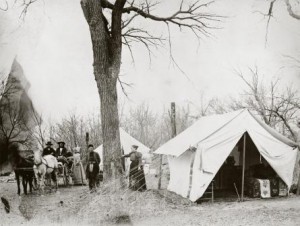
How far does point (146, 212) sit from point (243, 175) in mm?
3518

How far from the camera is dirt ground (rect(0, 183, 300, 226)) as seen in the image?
26.6 feet

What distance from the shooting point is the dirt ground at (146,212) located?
8.10 meters

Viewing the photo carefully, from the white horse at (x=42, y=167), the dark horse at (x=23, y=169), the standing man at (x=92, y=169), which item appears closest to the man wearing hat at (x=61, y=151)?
the white horse at (x=42, y=167)

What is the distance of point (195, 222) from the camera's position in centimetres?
820

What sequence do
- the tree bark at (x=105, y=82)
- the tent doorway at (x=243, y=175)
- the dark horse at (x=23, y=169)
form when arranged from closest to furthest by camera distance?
1. the tree bark at (x=105, y=82)
2. the tent doorway at (x=243, y=175)
3. the dark horse at (x=23, y=169)

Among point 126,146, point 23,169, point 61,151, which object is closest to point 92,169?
point 23,169

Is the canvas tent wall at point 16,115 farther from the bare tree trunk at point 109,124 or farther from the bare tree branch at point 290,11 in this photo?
the bare tree branch at point 290,11

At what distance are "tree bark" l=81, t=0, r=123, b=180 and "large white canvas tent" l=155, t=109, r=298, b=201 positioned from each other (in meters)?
1.84

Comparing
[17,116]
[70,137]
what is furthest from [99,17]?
[70,137]

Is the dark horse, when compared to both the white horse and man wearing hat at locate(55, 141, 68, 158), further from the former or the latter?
man wearing hat at locate(55, 141, 68, 158)

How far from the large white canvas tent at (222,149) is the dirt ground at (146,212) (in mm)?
738

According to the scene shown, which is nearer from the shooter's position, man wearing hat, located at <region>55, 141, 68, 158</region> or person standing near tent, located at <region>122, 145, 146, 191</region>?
person standing near tent, located at <region>122, 145, 146, 191</region>

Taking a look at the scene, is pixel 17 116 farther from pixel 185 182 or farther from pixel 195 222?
pixel 195 222

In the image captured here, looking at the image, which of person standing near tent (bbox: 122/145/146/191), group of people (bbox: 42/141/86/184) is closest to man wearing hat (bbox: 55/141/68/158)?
group of people (bbox: 42/141/86/184)
